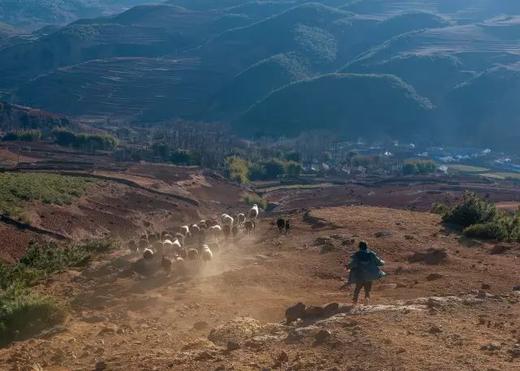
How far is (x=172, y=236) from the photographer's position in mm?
24234

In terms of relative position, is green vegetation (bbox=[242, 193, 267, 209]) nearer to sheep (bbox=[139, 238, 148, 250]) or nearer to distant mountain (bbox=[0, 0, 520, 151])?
sheep (bbox=[139, 238, 148, 250])

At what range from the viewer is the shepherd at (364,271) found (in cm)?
1425

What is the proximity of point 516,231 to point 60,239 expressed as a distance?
85.6ft

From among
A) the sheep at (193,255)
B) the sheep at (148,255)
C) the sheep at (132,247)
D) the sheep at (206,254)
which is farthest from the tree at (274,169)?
the sheep at (148,255)

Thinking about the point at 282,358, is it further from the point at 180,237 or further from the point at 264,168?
the point at 264,168

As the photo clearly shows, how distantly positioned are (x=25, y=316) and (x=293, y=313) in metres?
5.43

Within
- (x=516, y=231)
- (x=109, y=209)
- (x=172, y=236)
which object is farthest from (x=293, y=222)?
(x=109, y=209)

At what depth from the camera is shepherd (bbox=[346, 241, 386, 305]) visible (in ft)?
46.8

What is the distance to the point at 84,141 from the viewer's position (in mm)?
100938

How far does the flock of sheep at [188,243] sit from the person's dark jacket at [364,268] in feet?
18.9

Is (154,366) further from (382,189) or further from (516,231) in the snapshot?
(382,189)

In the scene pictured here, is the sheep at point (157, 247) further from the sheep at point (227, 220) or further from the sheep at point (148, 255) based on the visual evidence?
the sheep at point (227, 220)

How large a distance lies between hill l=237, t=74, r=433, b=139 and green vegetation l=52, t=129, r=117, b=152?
48.9 m

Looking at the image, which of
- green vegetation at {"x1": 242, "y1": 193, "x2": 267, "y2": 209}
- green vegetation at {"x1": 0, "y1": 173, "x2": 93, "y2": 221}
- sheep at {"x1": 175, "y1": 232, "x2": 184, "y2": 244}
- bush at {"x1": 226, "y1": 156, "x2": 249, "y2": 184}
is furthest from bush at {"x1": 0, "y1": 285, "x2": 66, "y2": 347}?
bush at {"x1": 226, "y1": 156, "x2": 249, "y2": 184}
